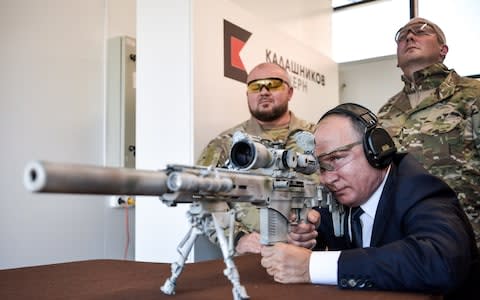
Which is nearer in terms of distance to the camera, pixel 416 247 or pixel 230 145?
pixel 416 247

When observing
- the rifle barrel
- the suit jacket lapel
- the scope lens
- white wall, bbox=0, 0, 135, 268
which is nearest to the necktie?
the suit jacket lapel

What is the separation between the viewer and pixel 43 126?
2803mm

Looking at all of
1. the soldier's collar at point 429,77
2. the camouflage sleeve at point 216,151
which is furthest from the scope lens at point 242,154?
the soldier's collar at point 429,77

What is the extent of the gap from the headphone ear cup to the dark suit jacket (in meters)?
0.06

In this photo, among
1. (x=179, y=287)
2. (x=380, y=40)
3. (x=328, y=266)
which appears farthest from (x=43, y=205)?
(x=380, y=40)

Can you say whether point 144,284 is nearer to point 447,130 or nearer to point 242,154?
point 242,154

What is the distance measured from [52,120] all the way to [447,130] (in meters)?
2.18

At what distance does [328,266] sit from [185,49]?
61.5 inches

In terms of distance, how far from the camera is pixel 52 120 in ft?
9.37

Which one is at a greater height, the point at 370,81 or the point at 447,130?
the point at 370,81

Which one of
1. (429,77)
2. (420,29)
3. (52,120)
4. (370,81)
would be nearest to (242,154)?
(429,77)

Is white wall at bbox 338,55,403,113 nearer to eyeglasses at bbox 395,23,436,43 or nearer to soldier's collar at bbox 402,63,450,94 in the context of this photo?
eyeglasses at bbox 395,23,436,43

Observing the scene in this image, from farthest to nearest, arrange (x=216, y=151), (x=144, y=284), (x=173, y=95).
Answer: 1. (x=173, y=95)
2. (x=216, y=151)
3. (x=144, y=284)

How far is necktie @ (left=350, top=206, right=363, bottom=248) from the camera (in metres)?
1.36
